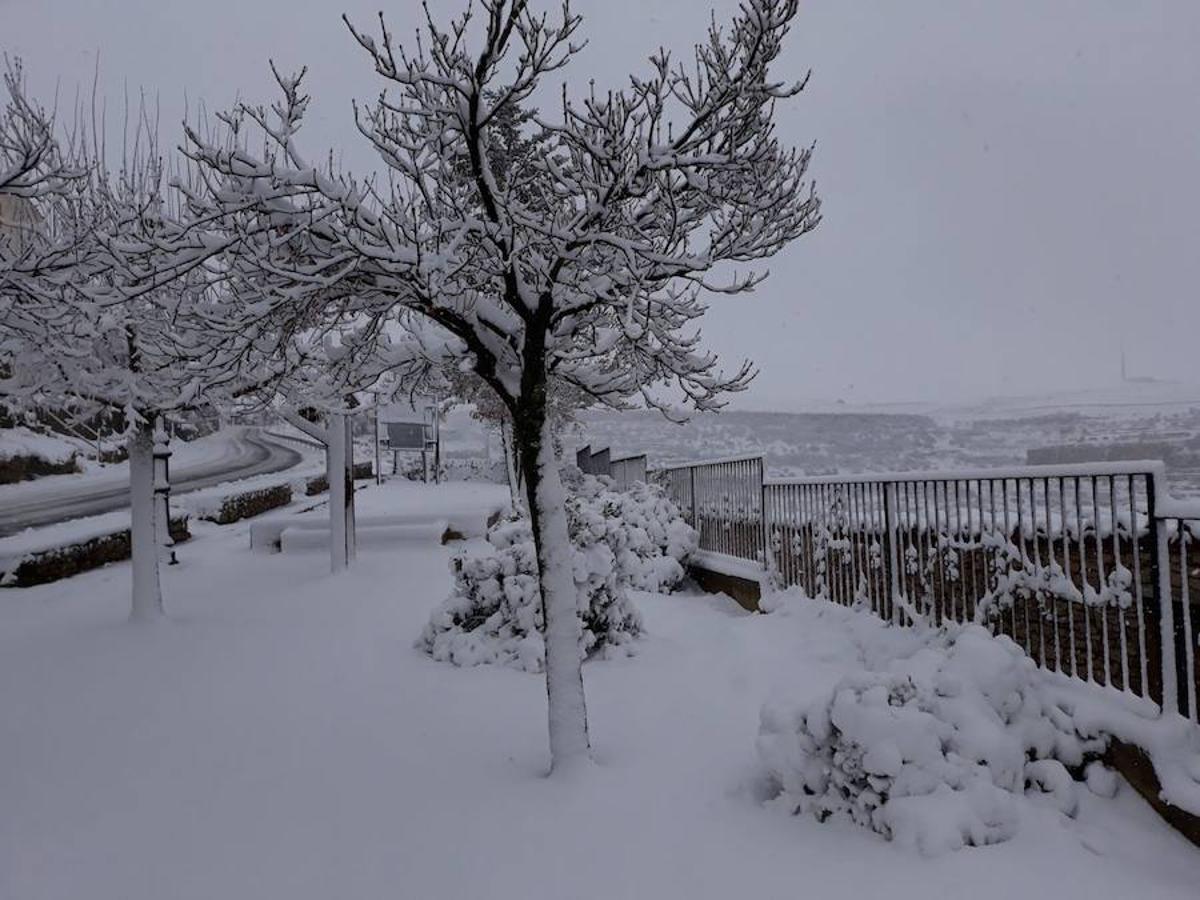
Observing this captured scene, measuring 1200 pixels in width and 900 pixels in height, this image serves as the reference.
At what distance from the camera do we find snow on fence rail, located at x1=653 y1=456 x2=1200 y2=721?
11.3 ft

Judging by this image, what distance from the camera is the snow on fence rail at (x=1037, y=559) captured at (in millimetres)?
3434

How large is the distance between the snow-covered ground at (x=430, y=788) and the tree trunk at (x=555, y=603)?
0.24 metres

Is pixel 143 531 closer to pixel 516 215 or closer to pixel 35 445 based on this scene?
pixel 516 215

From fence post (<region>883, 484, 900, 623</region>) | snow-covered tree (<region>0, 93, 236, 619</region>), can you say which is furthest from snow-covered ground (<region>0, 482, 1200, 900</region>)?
snow-covered tree (<region>0, 93, 236, 619</region>)

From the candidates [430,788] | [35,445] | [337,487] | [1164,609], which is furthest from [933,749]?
[35,445]

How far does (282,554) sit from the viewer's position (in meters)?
14.3

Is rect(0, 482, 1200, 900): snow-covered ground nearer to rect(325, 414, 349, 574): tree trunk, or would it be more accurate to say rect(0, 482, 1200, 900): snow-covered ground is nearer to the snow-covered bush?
the snow-covered bush

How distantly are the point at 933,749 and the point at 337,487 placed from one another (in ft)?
33.1

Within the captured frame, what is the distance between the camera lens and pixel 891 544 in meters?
6.06

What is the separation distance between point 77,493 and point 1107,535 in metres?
29.8

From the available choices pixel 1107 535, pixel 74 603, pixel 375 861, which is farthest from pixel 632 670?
pixel 74 603

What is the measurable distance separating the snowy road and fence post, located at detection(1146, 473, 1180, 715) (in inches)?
807

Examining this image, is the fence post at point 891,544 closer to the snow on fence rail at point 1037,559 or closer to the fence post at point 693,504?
the snow on fence rail at point 1037,559

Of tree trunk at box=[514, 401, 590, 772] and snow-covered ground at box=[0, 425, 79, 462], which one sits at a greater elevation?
snow-covered ground at box=[0, 425, 79, 462]
